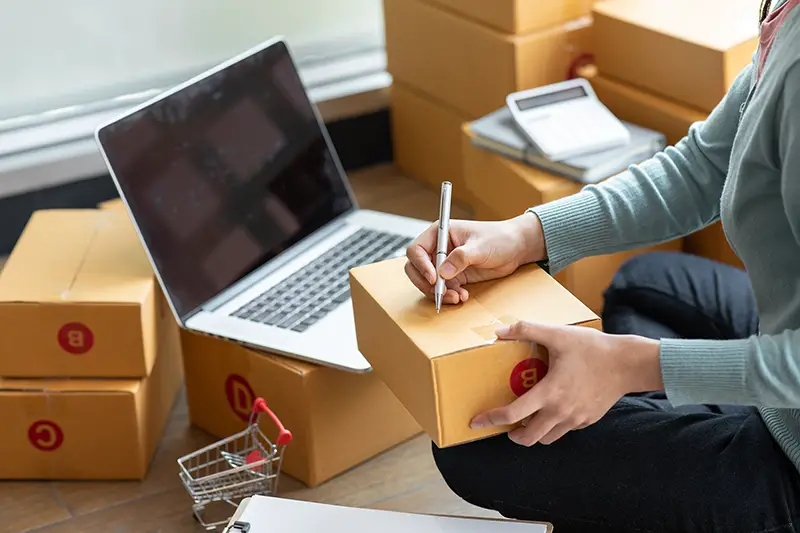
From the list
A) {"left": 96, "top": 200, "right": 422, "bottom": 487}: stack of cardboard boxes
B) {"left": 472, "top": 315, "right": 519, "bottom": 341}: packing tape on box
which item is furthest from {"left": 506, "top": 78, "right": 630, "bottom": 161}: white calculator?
{"left": 472, "top": 315, "right": 519, "bottom": 341}: packing tape on box

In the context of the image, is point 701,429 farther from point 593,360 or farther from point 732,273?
point 732,273

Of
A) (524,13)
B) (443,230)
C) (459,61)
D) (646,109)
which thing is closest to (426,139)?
(459,61)

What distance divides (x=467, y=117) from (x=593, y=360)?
1.21m

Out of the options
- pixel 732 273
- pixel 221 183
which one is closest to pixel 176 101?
pixel 221 183

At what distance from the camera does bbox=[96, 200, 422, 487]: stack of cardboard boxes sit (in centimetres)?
147

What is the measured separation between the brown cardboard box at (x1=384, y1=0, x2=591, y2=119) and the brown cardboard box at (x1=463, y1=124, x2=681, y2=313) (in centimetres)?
14

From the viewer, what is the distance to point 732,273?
152cm

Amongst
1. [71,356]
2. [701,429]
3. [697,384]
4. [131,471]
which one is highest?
[697,384]

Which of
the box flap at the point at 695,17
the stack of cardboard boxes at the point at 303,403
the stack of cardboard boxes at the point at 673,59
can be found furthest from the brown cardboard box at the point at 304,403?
the box flap at the point at 695,17

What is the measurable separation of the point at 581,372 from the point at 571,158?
2.60 feet

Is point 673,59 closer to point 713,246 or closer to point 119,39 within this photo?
point 713,246

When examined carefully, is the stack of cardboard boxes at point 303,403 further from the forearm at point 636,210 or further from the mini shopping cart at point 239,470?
the forearm at point 636,210

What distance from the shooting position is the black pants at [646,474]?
1.05 m

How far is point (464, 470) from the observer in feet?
3.79
